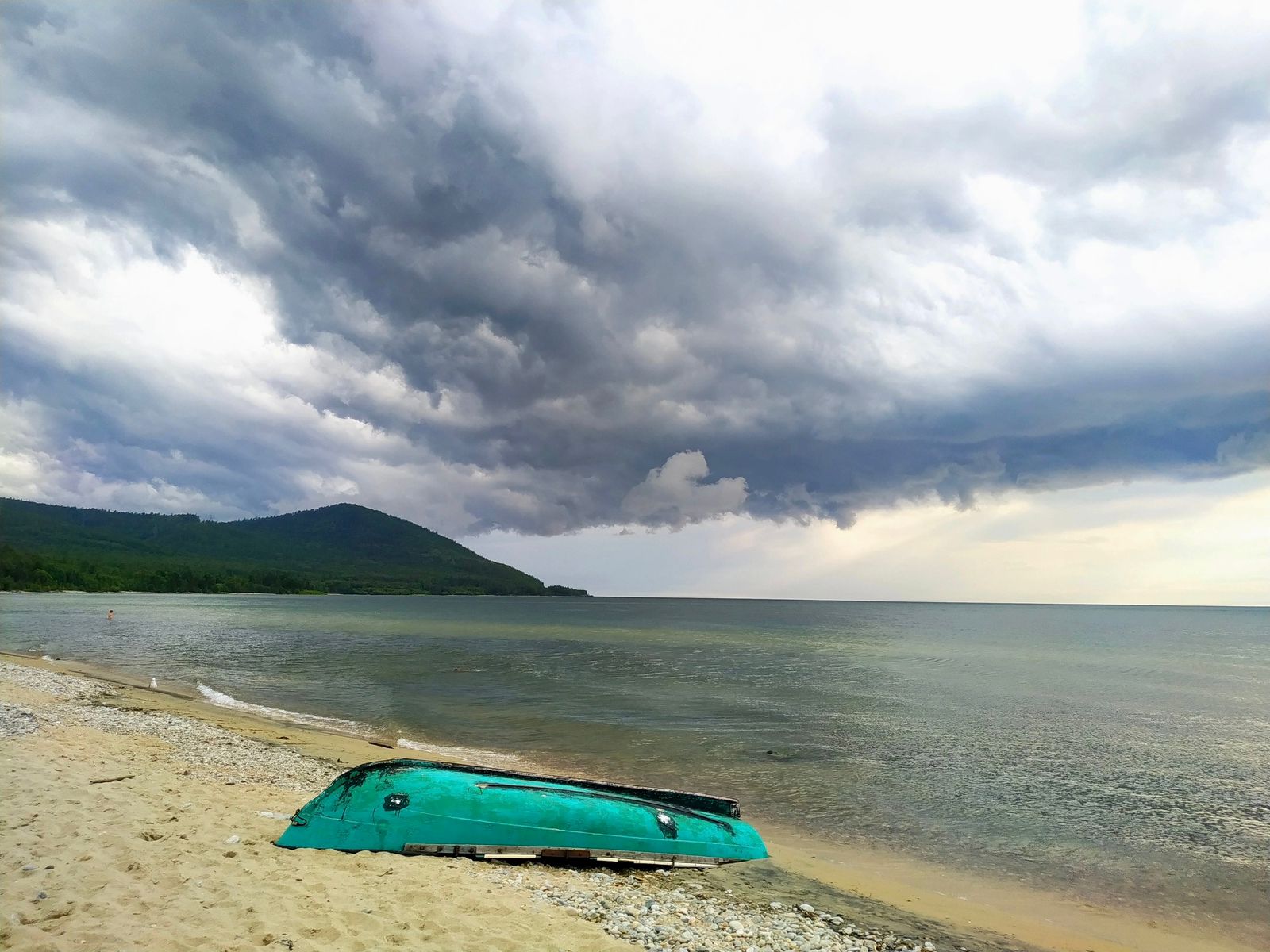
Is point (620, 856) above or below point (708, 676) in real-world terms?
above

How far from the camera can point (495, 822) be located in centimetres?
1215

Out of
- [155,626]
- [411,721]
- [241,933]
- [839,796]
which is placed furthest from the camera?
[155,626]

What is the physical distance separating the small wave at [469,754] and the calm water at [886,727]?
1011 mm

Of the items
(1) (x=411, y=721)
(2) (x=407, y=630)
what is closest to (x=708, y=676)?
(1) (x=411, y=721)

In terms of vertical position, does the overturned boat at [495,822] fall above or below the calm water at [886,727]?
above

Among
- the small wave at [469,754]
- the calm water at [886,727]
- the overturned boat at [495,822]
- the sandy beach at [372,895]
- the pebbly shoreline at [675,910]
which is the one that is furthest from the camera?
the small wave at [469,754]

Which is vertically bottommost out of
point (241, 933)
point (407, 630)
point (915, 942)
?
point (407, 630)

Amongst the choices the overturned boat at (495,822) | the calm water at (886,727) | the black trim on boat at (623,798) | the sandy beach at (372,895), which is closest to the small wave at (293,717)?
the calm water at (886,727)

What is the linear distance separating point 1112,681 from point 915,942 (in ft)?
188

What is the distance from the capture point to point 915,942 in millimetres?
10242

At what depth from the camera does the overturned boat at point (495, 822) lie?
11.6 m

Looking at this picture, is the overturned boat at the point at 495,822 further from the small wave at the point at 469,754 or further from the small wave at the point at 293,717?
the small wave at the point at 293,717

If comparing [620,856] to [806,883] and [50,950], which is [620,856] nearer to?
[806,883]

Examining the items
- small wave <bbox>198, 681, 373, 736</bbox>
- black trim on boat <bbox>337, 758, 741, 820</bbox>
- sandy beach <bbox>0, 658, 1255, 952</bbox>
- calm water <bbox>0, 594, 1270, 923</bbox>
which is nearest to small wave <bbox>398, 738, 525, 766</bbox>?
calm water <bbox>0, 594, 1270, 923</bbox>
